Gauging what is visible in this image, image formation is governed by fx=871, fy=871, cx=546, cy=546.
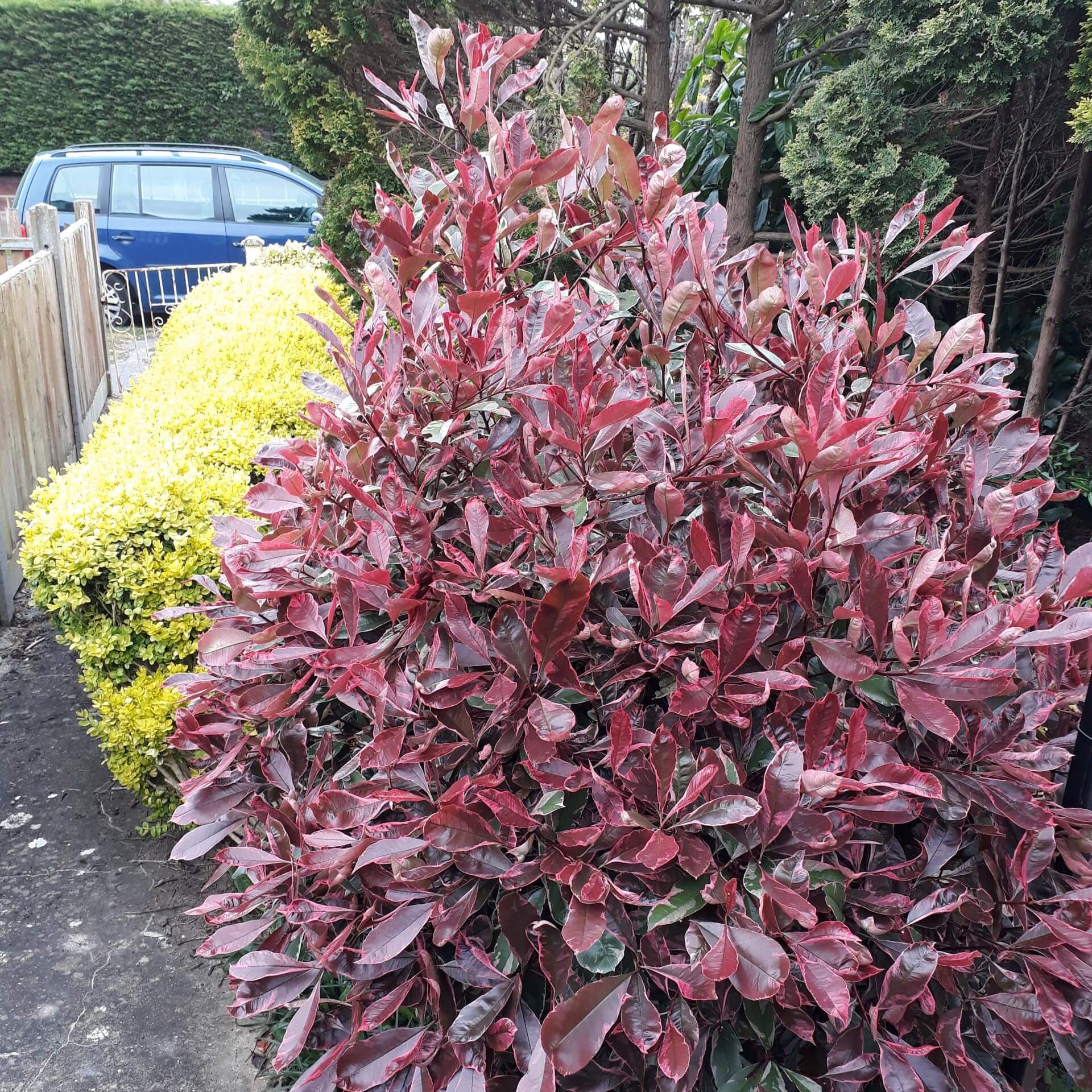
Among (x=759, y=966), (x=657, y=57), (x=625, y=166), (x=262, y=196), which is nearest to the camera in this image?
(x=759, y=966)

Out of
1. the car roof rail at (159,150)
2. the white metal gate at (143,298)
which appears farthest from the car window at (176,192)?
the white metal gate at (143,298)

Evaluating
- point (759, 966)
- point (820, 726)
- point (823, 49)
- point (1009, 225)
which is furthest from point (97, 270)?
point (759, 966)

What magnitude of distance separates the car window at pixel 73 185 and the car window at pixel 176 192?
0.58m

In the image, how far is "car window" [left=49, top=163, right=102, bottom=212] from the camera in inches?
455

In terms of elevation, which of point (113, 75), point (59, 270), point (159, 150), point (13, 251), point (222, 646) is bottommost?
point (222, 646)

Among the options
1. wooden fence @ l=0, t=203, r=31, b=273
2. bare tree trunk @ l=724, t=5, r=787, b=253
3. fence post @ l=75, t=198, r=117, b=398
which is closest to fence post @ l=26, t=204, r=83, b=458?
wooden fence @ l=0, t=203, r=31, b=273

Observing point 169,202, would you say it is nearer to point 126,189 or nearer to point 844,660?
A: point 126,189

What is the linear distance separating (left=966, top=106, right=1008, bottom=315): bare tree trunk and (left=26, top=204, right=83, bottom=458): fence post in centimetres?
587

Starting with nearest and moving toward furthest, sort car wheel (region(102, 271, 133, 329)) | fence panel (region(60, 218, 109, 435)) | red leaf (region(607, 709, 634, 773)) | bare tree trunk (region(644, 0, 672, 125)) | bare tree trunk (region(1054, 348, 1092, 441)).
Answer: red leaf (region(607, 709, 634, 773)), bare tree trunk (region(1054, 348, 1092, 441)), bare tree trunk (region(644, 0, 672, 125)), fence panel (region(60, 218, 109, 435)), car wheel (region(102, 271, 133, 329))

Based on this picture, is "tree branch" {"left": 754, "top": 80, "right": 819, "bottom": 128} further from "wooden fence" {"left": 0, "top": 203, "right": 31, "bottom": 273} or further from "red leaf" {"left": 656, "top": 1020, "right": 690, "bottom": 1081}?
"wooden fence" {"left": 0, "top": 203, "right": 31, "bottom": 273}

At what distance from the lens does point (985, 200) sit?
417 cm

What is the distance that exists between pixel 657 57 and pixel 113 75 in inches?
691

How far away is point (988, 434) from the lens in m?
1.64

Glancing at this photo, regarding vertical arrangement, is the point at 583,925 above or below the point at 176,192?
below
